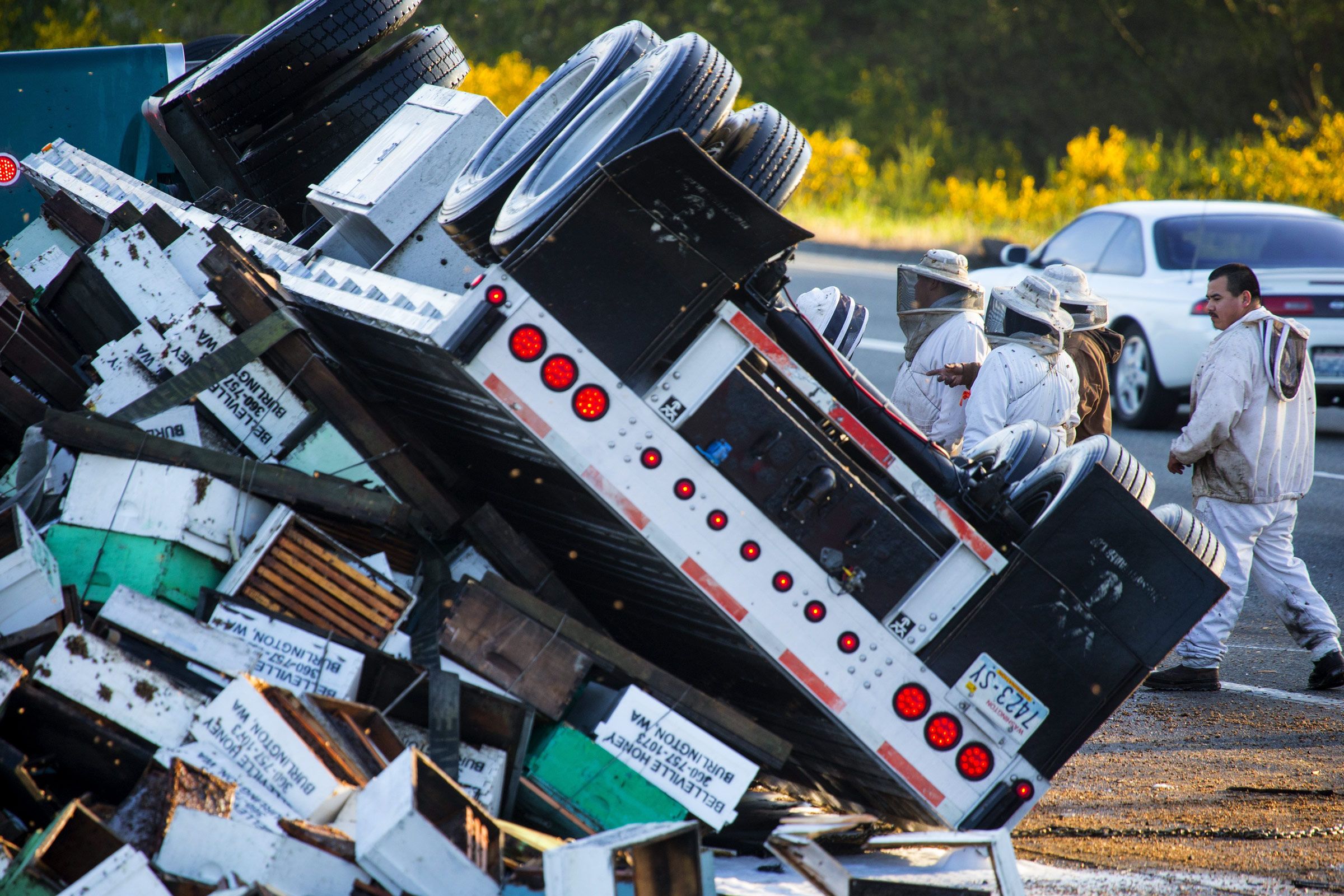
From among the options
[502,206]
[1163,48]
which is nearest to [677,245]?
[502,206]

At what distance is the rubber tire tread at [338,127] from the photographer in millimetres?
6562

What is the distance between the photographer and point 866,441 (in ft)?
12.9

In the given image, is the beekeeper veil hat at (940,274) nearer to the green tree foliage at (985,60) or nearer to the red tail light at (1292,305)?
the red tail light at (1292,305)

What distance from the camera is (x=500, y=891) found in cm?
329

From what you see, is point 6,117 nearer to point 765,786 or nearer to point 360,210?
point 360,210

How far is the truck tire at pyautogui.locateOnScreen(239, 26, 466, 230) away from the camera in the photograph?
6.56 m

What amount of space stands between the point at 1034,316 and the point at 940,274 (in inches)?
32.1

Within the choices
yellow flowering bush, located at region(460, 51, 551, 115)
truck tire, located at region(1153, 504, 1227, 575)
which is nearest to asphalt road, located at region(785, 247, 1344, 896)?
truck tire, located at region(1153, 504, 1227, 575)

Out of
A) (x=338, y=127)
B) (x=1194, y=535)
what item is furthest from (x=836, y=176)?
(x=1194, y=535)

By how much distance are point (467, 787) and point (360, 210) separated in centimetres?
214

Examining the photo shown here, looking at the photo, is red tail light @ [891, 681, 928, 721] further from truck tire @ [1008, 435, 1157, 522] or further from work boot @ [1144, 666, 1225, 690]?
work boot @ [1144, 666, 1225, 690]

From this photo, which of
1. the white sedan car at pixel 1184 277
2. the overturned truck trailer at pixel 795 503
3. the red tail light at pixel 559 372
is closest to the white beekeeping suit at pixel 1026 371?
the overturned truck trailer at pixel 795 503

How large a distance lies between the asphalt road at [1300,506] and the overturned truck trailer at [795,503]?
2941 mm

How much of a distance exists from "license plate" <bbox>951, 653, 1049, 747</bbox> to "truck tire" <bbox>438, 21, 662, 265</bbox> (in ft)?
6.23
